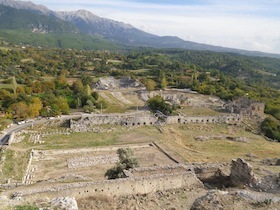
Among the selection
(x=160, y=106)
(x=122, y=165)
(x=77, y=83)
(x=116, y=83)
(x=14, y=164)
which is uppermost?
(x=122, y=165)

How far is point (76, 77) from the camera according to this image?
98.9 metres

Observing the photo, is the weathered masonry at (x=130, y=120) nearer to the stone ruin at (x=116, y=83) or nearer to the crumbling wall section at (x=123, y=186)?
the crumbling wall section at (x=123, y=186)

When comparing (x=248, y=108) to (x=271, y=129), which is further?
(x=248, y=108)

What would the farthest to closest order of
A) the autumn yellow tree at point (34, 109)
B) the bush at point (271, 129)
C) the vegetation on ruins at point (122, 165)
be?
the bush at point (271, 129), the autumn yellow tree at point (34, 109), the vegetation on ruins at point (122, 165)

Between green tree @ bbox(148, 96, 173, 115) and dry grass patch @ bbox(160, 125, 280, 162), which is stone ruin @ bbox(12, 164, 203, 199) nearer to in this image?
dry grass patch @ bbox(160, 125, 280, 162)

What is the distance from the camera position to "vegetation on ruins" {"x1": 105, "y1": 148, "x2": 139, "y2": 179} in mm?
24375

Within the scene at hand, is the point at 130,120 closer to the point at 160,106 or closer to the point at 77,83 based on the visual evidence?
the point at 160,106

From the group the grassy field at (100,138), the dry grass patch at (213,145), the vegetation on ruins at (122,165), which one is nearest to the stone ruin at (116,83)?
the dry grass patch at (213,145)

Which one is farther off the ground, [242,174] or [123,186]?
[242,174]

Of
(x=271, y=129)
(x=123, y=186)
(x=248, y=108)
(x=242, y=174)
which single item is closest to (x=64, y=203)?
(x=123, y=186)

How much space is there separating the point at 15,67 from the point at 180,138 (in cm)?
7406

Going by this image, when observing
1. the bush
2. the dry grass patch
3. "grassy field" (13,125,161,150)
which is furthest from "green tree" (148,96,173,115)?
the bush

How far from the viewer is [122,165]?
24.6 m

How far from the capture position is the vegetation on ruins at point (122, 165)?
80.0 ft
